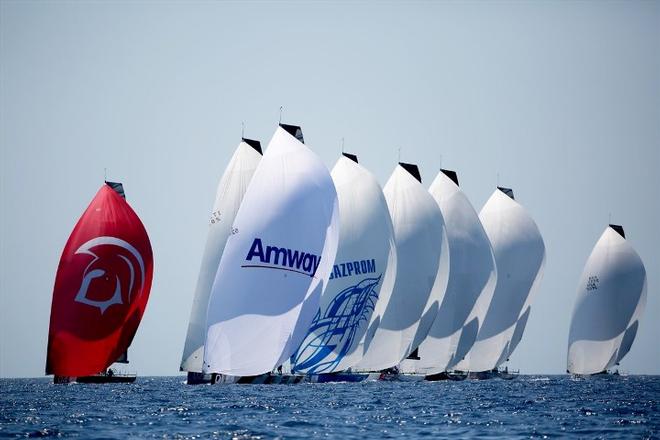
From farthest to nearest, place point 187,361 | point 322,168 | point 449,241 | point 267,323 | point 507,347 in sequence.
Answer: point 507,347
point 449,241
point 187,361
point 322,168
point 267,323

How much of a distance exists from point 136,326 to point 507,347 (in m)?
26.2

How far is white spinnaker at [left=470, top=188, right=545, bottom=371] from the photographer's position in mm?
73938

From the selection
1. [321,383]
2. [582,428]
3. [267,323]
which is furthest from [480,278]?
[582,428]

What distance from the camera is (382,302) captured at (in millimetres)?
61312

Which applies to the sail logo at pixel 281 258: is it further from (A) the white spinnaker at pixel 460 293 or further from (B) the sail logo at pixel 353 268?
(A) the white spinnaker at pixel 460 293

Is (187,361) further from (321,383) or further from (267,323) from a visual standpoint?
(267,323)

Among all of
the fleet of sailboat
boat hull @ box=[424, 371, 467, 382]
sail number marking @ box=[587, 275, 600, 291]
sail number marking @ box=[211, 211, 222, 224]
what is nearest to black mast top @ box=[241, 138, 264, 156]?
the fleet of sailboat

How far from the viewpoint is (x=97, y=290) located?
189 feet

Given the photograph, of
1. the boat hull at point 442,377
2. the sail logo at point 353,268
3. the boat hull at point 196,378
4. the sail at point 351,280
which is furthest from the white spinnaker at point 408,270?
the boat hull at point 196,378

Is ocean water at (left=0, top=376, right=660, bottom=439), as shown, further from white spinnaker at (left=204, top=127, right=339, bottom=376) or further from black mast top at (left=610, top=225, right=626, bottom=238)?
black mast top at (left=610, top=225, right=626, bottom=238)

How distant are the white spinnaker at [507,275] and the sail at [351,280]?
629 inches

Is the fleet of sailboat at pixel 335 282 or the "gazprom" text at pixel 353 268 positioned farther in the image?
the "gazprom" text at pixel 353 268

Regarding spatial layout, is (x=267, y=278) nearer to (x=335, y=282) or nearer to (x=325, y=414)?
(x=325, y=414)

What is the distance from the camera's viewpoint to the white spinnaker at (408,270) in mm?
63219
